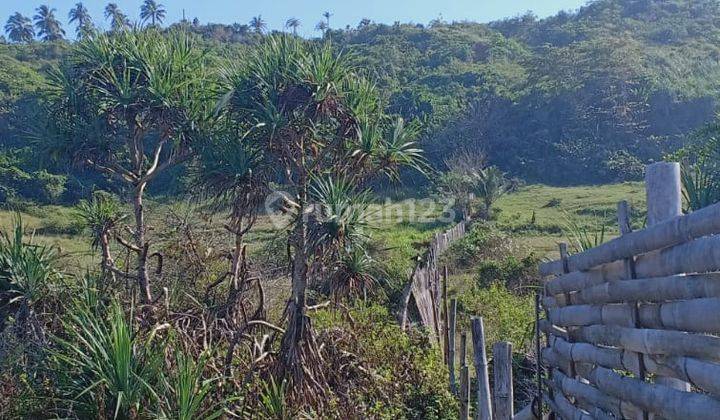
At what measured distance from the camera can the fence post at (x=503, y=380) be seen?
11.2 feet

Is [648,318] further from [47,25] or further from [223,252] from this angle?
[47,25]

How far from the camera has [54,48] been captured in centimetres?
3878

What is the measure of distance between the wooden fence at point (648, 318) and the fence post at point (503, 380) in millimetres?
215

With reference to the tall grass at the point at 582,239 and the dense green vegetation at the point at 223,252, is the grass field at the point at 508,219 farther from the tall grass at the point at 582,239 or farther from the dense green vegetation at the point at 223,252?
the tall grass at the point at 582,239

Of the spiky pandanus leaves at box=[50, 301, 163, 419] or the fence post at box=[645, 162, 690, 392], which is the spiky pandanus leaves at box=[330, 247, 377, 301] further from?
the fence post at box=[645, 162, 690, 392]

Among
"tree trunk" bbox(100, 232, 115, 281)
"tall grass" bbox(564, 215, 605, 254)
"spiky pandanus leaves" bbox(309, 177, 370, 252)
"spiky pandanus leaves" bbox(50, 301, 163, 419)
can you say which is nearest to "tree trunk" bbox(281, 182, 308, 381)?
"spiky pandanus leaves" bbox(309, 177, 370, 252)

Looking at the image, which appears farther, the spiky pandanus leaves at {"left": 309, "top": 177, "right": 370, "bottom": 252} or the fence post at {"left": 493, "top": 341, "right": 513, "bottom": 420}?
the spiky pandanus leaves at {"left": 309, "top": 177, "right": 370, "bottom": 252}

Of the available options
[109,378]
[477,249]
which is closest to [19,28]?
[477,249]

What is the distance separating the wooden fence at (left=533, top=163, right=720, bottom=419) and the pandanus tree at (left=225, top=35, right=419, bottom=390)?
94.9 inches

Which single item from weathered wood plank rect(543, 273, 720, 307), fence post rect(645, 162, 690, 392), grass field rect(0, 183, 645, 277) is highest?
A: fence post rect(645, 162, 690, 392)

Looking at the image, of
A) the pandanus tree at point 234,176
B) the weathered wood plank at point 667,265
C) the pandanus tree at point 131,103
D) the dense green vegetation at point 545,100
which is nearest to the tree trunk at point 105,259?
the pandanus tree at point 131,103

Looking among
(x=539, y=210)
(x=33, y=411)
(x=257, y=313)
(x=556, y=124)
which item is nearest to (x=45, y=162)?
(x=257, y=313)

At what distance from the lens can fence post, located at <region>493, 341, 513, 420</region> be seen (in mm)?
3404

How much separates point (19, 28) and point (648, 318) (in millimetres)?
56818
